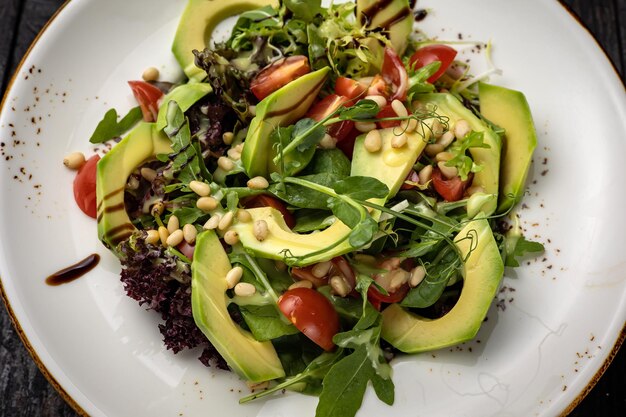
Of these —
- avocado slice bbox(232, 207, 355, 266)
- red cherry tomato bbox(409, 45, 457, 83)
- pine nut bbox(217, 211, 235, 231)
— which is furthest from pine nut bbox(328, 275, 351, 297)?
red cherry tomato bbox(409, 45, 457, 83)

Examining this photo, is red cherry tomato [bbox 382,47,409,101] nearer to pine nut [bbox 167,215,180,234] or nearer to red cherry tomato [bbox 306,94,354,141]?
red cherry tomato [bbox 306,94,354,141]

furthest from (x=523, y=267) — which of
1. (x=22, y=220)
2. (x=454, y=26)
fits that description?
(x=22, y=220)

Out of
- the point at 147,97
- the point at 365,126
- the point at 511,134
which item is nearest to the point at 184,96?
the point at 147,97

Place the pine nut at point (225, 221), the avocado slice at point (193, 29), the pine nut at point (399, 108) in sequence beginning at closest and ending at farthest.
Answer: the pine nut at point (225, 221)
the pine nut at point (399, 108)
the avocado slice at point (193, 29)

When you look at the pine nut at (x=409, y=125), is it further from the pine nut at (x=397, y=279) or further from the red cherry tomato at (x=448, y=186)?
the pine nut at (x=397, y=279)

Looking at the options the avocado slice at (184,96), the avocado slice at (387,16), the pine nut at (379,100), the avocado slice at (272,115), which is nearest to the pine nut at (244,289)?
the avocado slice at (272,115)

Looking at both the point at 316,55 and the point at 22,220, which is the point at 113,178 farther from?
the point at 316,55

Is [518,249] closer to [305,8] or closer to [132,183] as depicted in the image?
[305,8]
